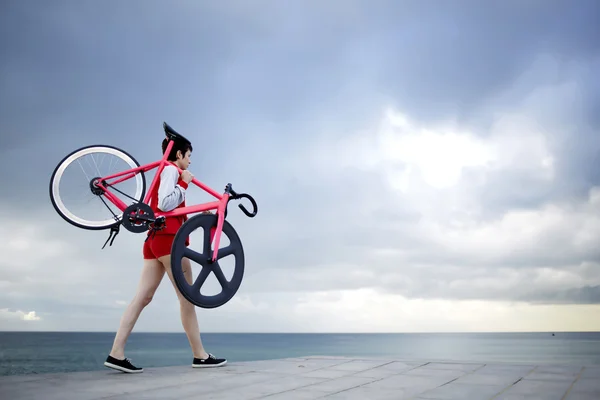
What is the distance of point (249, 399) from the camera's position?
4.07 metres

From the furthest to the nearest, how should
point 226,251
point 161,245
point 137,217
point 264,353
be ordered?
point 264,353 < point 161,245 < point 226,251 < point 137,217

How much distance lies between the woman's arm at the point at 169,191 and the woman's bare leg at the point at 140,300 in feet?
2.86

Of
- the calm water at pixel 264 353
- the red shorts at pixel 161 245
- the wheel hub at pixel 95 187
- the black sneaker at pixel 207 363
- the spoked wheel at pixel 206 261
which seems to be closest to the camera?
the spoked wheel at pixel 206 261

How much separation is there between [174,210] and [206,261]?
698 millimetres

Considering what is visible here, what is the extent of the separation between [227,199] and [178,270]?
0.90 metres

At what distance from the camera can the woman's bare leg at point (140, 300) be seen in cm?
549

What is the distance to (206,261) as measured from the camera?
4785 millimetres

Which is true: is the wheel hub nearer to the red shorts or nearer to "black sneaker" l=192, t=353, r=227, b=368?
the red shorts

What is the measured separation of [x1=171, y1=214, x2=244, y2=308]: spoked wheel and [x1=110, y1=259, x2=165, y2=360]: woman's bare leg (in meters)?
0.97

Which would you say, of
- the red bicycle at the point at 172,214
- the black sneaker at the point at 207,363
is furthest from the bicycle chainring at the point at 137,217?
the black sneaker at the point at 207,363

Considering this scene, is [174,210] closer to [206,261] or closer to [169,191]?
[169,191]

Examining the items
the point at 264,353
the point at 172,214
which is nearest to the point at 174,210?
the point at 172,214

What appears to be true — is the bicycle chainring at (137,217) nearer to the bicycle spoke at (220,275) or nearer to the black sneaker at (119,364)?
the bicycle spoke at (220,275)

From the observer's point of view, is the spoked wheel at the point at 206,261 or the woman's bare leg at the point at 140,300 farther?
the woman's bare leg at the point at 140,300
